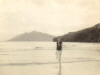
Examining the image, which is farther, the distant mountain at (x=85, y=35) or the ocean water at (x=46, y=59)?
the distant mountain at (x=85, y=35)

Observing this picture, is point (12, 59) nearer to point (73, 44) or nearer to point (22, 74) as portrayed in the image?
point (22, 74)

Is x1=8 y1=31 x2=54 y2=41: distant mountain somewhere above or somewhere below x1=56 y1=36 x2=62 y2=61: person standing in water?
above

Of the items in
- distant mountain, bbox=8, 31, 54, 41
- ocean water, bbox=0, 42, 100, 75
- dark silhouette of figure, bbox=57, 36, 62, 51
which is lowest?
ocean water, bbox=0, 42, 100, 75

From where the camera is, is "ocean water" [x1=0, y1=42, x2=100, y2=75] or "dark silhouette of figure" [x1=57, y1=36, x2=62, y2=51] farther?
"dark silhouette of figure" [x1=57, y1=36, x2=62, y2=51]

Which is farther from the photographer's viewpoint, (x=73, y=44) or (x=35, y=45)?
(x=73, y=44)

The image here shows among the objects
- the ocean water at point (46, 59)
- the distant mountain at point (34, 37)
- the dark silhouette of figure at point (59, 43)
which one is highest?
the distant mountain at point (34, 37)

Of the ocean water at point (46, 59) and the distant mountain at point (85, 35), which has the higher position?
the distant mountain at point (85, 35)

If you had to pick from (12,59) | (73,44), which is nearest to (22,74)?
(12,59)

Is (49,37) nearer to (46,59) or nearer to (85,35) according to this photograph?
(46,59)
